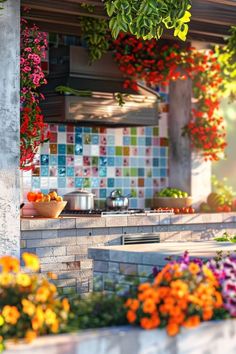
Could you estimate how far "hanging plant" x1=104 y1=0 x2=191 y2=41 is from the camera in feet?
23.9

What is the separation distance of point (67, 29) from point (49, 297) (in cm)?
664

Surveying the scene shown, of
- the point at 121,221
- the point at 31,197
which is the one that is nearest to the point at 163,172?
the point at 121,221

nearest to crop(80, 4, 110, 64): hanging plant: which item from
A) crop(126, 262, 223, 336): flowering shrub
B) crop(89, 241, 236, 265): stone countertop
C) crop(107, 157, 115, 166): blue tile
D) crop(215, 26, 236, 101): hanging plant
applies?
crop(107, 157, 115, 166): blue tile

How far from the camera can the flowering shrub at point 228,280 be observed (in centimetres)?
515

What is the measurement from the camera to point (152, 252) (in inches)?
256

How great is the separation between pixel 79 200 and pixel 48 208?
31.7 inches

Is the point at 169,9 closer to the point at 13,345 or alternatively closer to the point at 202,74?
the point at 13,345

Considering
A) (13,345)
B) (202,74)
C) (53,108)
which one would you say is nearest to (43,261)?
(53,108)

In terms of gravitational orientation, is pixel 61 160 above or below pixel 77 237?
above

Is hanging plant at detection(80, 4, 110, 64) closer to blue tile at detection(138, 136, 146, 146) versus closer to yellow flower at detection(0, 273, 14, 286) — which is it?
blue tile at detection(138, 136, 146, 146)

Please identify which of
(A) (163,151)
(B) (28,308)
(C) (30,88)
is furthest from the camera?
(A) (163,151)

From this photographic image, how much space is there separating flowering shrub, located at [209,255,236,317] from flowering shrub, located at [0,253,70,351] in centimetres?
102

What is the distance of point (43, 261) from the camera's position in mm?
9359

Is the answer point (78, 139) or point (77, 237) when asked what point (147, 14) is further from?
point (78, 139)
